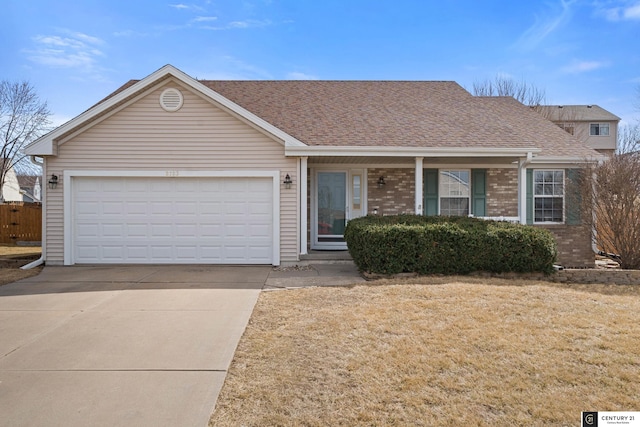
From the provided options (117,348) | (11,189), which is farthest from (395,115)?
(11,189)

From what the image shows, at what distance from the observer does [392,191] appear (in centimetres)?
1210

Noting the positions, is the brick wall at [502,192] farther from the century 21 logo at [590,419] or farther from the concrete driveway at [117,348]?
the century 21 logo at [590,419]

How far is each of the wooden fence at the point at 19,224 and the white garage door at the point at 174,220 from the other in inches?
348

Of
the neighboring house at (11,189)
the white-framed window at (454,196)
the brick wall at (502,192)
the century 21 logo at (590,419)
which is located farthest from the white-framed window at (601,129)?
the neighboring house at (11,189)

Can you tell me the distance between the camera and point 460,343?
179 inches

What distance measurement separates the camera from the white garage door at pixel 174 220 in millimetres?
10281

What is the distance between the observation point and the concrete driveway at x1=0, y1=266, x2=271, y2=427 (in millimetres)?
3330

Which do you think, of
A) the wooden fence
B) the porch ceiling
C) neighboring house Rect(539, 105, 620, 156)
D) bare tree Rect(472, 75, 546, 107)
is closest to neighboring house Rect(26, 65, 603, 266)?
the porch ceiling

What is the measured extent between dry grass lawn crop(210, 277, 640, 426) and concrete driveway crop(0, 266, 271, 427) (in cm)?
36

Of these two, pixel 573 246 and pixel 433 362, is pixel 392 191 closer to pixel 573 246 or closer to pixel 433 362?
pixel 573 246

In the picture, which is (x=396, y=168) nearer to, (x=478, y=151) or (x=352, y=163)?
(x=352, y=163)

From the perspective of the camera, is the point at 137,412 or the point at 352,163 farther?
the point at 352,163

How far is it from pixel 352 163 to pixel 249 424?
31.3 feet

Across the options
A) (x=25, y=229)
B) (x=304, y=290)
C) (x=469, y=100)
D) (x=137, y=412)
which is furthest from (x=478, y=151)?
(x=25, y=229)
